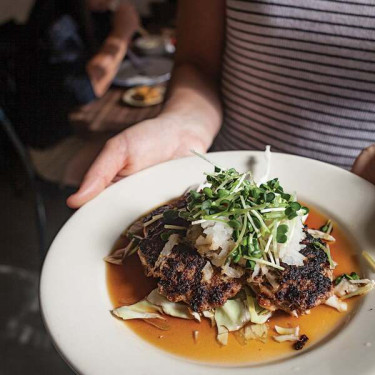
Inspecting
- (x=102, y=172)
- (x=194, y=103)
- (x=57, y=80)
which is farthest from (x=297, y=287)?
(x=57, y=80)

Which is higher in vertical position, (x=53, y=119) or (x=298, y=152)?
(x=298, y=152)

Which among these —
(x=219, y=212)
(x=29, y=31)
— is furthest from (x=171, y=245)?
(x=29, y=31)

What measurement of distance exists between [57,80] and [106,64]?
1.34 ft

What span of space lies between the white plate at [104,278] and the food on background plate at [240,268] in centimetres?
7

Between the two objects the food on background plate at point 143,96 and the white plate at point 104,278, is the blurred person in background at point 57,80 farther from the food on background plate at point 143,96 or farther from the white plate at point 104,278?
the white plate at point 104,278

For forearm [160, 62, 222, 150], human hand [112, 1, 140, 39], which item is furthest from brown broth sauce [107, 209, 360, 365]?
human hand [112, 1, 140, 39]

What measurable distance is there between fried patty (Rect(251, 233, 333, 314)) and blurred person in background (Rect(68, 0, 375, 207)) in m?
0.41

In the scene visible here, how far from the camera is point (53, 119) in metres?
3.13

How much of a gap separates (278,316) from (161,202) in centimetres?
49

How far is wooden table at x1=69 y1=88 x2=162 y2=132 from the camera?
9.39ft

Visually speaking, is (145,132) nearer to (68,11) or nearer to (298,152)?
(298,152)

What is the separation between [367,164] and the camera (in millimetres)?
1304

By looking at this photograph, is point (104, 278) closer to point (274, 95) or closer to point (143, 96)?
point (274, 95)

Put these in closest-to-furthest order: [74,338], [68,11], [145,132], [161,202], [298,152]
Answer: [74,338], [161,202], [145,132], [298,152], [68,11]
